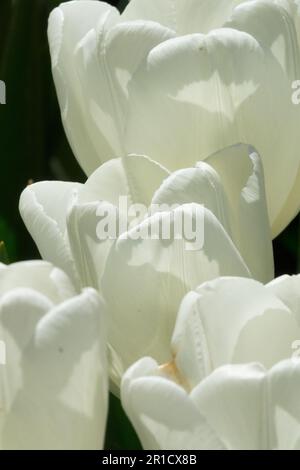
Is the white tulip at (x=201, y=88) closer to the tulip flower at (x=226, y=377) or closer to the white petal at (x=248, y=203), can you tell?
the white petal at (x=248, y=203)

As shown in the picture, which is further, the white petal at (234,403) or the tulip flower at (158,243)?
the tulip flower at (158,243)

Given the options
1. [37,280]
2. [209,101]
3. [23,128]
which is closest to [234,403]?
[37,280]

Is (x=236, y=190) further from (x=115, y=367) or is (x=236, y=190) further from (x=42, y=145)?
(x=42, y=145)

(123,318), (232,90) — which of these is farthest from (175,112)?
(123,318)

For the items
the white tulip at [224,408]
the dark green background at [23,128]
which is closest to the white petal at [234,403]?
the white tulip at [224,408]

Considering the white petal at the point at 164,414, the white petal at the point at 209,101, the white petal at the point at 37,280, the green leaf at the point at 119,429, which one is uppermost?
the white petal at the point at 209,101

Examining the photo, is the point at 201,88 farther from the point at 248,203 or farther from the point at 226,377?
the point at 226,377

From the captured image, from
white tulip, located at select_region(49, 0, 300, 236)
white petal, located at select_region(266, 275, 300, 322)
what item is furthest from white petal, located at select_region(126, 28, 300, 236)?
white petal, located at select_region(266, 275, 300, 322)
